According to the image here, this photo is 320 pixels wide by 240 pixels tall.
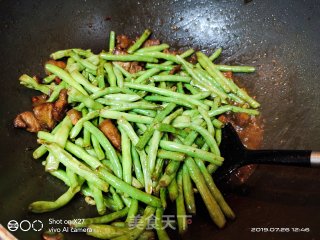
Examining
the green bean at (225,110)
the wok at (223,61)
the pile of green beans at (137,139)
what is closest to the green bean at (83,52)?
the pile of green beans at (137,139)

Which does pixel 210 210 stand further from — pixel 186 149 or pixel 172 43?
pixel 172 43

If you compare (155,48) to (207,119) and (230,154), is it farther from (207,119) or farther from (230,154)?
(230,154)

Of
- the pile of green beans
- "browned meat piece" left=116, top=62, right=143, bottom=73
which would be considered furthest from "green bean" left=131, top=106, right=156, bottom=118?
"browned meat piece" left=116, top=62, right=143, bottom=73

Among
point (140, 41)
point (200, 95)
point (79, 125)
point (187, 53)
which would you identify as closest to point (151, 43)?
point (140, 41)

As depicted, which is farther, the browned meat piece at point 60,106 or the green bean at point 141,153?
the browned meat piece at point 60,106

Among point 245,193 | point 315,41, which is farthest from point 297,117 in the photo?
point 245,193

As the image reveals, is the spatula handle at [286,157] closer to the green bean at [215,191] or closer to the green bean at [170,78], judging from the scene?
the green bean at [215,191]

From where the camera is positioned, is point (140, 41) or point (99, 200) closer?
point (99, 200)
